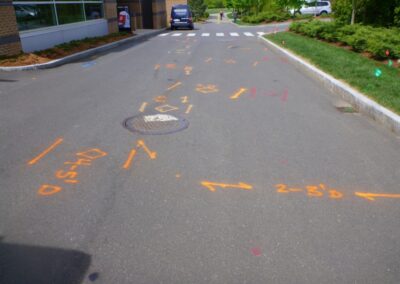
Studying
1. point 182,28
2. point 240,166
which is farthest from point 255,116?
point 182,28

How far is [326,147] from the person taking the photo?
5.39 metres

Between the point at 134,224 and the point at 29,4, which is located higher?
the point at 29,4

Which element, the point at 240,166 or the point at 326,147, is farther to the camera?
the point at 326,147

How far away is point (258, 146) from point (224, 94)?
345 cm

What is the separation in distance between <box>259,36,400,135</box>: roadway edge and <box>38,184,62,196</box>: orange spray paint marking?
505 centimetres

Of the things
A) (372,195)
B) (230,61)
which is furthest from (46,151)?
(230,61)

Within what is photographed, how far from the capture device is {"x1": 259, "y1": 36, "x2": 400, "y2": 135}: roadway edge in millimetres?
6051

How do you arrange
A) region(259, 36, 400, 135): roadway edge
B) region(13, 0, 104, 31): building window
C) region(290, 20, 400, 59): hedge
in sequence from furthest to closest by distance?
region(13, 0, 104, 31): building window < region(290, 20, 400, 59): hedge < region(259, 36, 400, 135): roadway edge

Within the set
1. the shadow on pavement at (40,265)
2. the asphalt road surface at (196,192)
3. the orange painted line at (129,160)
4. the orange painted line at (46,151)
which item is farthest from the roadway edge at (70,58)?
the shadow on pavement at (40,265)

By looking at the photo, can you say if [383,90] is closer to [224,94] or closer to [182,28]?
[224,94]

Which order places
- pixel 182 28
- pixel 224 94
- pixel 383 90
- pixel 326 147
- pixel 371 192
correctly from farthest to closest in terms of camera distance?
pixel 182 28 < pixel 224 94 < pixel 383 90 < pixel 326 147 < pixel 371 192

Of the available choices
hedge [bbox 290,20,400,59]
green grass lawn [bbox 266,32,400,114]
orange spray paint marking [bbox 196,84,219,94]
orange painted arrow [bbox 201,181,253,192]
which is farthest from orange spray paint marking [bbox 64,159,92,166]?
hedge [bbox 290,20,400,59]

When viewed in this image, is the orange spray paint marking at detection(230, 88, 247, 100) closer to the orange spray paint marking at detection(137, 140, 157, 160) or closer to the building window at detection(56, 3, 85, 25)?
the orange spray paint marking at detection(137, 140, 157, 160)

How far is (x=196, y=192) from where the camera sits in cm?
415
